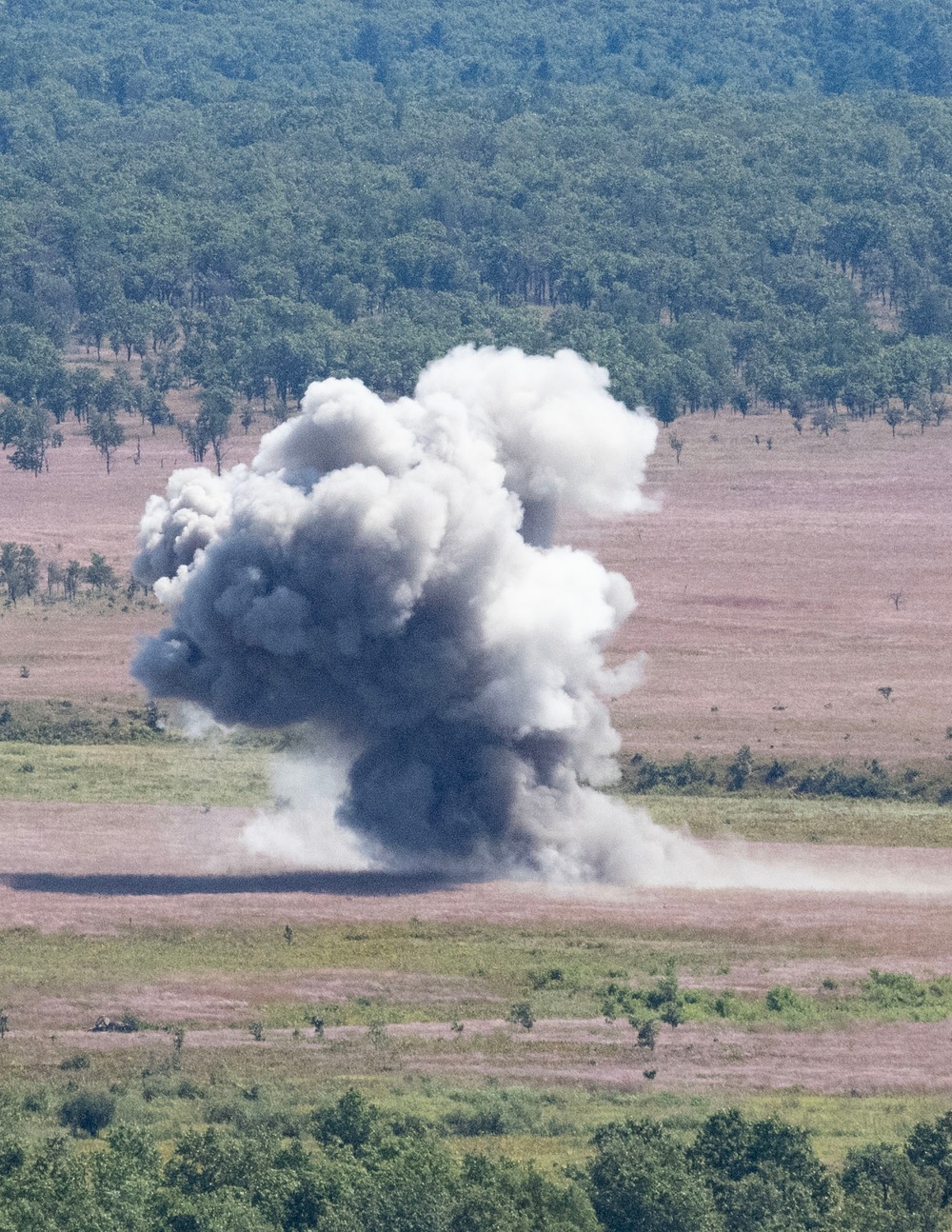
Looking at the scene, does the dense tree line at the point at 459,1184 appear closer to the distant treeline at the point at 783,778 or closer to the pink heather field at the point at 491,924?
the pink heather field at the point at 491,924

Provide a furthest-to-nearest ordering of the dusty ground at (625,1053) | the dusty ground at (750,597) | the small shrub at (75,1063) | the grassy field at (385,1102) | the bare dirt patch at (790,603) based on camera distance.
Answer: the dusty ground at (750,597) < the bare dirt patch at (790,603) < the dusty ground at (625,1053) < the small shrub at (75,1063) < the grassy field at (385,1102)

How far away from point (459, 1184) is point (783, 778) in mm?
A: 66987

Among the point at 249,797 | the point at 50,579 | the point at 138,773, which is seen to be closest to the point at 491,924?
the point at 249,797

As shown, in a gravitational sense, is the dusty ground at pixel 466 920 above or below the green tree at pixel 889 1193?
below

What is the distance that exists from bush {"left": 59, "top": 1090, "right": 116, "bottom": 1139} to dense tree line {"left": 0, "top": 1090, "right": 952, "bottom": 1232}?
10.9 feet

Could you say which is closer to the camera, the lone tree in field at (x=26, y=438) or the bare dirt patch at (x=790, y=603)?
the bare dirt patch at (x=790, y=603)

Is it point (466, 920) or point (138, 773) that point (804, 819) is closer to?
point (466, 920)

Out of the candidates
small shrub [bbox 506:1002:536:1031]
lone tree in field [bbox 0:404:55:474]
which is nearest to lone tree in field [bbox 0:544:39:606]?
lone tree in field [bbox 0:404:55:474]

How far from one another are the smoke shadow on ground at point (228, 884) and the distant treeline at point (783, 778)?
2832 centimetres

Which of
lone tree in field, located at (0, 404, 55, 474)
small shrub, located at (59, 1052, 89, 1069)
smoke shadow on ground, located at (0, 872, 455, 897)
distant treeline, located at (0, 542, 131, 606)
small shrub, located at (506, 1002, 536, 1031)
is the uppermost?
lone tree in field, located at (0, 404, 55, 474)

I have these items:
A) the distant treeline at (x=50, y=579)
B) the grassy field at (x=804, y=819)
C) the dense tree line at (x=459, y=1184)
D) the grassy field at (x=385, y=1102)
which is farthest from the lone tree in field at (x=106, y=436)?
the dense tree line at (x=459, y=1184)

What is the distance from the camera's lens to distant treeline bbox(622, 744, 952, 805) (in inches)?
4862

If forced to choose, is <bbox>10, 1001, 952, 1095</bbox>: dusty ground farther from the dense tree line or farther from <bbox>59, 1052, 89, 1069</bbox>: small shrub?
the dense tree line

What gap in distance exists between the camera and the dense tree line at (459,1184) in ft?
191
